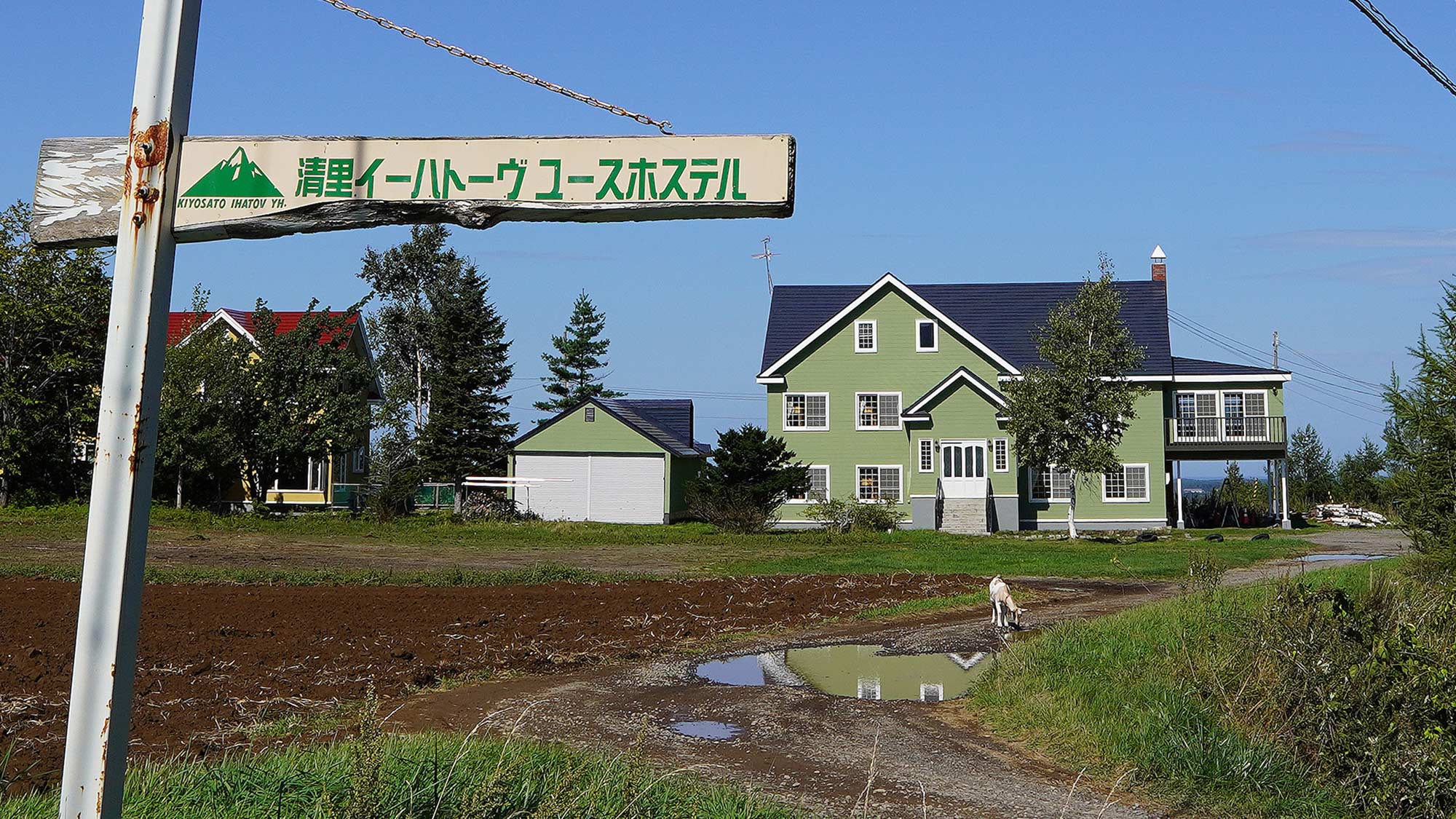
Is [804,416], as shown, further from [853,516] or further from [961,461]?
[853,516]

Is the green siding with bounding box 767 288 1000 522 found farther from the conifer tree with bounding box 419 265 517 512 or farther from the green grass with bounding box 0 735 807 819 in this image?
the green grass with bounding box 0 735 807 819

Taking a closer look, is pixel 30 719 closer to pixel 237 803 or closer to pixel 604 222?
pixel 237 803

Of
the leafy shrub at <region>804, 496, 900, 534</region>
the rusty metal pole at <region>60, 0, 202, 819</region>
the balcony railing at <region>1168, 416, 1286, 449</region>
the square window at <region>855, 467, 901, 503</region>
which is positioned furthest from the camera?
the balcony railing at <region>1168, 416, 1286, 449</region>

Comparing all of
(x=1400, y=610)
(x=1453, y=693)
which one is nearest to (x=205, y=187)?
(x=1453, y=693)

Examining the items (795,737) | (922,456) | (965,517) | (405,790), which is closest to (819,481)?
(922,456)

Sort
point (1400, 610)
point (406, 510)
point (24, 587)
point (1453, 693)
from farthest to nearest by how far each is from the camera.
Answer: point (406, 510), point (24, 587), point (1400, 610), point (1453, 693)

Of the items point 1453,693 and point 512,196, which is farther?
point 1453,693

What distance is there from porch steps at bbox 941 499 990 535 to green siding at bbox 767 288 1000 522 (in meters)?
2.15

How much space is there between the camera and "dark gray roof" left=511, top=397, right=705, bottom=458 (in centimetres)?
4344

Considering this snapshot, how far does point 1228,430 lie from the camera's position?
43.5 metres

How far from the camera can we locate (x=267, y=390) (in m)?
36.8

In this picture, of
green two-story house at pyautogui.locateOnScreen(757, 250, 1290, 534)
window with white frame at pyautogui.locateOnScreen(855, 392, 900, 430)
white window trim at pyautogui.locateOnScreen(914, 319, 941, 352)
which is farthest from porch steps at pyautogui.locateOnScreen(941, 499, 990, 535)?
white window trim at pyautogui.locateOnScreen(914, 319, 941, 352)

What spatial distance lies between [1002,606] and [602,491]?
28632mm

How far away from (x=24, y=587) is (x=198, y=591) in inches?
97.6
